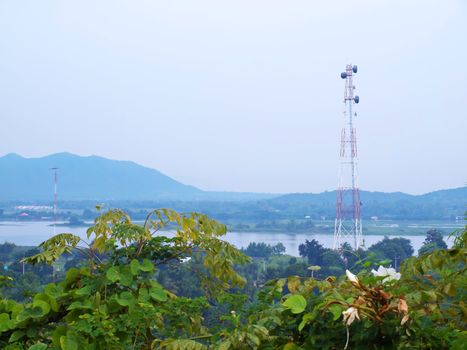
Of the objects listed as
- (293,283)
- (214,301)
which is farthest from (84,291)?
(293,283)

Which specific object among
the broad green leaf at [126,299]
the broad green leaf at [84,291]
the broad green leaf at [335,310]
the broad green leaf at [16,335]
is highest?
the broad green leaf at [335,310]

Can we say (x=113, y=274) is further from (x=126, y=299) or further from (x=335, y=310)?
(x=335, y=310)

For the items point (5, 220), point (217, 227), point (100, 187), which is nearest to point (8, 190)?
point (100, 187)

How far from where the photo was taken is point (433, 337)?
1.24 metres

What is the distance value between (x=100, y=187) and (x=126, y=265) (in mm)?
62696

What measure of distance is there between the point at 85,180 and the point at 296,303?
63.0 meters

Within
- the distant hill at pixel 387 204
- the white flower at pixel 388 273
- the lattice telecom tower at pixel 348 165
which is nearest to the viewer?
the white flower at pixel 388 273

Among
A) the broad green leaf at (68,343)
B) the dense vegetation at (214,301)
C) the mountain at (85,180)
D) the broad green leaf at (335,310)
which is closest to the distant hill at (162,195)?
the mountain at (85,180)

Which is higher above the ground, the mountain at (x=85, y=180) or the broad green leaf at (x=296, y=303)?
the mountain at (x=85, y=180)

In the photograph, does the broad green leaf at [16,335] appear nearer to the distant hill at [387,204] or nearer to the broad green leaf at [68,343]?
the broad green leaf at [68,343]

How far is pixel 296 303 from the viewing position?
131 centimetres

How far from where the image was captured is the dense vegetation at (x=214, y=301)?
4.08ft

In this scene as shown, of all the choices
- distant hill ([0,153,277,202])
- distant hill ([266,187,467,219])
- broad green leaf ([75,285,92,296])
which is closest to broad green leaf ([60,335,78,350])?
broad green leaf ([75,285,92,296])

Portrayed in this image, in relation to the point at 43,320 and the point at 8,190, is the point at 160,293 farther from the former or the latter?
the point at 8,190
